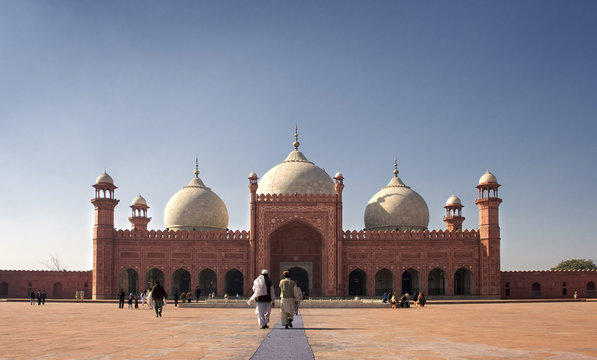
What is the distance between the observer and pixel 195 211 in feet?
127

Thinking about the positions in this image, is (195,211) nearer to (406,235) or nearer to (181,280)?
(181,280)

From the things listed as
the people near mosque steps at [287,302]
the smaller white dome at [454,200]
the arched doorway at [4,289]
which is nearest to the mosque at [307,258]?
the arched doorway at [4,289]

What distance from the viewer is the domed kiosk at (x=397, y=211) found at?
3825cm

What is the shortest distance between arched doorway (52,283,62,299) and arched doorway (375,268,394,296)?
704 inches

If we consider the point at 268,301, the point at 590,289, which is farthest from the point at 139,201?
the point at 268,301

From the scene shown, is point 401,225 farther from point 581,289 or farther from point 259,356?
point 259,356

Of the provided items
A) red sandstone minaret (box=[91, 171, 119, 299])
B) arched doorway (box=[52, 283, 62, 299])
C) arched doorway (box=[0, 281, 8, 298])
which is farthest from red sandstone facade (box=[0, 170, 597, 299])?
Result: arched doorway (box=[0, 281, 8, 298])

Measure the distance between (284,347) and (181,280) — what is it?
95.2ft

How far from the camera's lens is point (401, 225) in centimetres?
3825

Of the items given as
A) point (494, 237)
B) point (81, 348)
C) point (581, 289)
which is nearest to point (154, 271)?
point (494, 237)

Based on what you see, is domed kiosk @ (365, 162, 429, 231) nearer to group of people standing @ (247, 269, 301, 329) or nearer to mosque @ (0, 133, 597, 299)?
mosque @ (0, 133, 597, 299)

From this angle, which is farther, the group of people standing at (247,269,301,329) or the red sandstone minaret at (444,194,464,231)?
the red sandstone minaret at (444,194,464,231)

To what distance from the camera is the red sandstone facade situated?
33094 mm

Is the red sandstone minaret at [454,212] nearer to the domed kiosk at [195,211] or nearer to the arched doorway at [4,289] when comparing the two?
the domed kiosk at [195,211]
